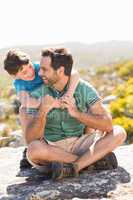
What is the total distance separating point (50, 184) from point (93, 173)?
1.77ft

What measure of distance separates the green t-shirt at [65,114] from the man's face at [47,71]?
218mm

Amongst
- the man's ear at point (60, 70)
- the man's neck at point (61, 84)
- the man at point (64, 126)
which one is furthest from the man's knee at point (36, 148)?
the man's ear at point (60, 70)

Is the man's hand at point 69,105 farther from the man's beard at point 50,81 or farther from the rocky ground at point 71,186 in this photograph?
the rocky ground at point 71,186

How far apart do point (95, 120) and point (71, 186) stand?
0.67 m

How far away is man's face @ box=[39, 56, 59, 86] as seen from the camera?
6.27 m

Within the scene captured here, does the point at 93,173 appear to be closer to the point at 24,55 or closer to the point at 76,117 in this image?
the point at 76,117

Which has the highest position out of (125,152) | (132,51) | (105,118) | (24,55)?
(24,55)

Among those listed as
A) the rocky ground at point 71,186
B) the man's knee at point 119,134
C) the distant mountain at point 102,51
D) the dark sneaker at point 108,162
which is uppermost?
the man's knee at point 119,134

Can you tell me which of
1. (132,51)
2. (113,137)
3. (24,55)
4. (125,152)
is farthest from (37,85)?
(132,51)

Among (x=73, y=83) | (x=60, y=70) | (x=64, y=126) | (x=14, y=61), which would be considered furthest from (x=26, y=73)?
(x=64, y=126)

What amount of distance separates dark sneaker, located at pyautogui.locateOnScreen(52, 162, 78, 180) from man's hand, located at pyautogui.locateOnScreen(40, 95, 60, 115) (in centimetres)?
60

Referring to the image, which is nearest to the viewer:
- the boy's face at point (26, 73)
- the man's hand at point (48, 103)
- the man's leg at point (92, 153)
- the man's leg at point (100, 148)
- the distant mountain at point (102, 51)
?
the man's hand at point (48, 103)

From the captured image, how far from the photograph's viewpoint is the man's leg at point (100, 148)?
659 centimetres

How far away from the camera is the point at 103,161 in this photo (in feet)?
A: 22.1
